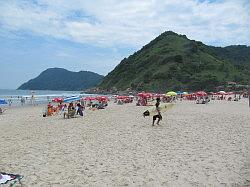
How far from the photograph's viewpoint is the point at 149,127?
18125mm

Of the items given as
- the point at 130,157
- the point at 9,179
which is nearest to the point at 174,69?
the point at 130,157

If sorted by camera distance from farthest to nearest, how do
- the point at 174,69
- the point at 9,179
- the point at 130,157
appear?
the point at 174,69 → the point at 130,157 → the point at 9,179

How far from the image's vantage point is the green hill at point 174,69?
126 m

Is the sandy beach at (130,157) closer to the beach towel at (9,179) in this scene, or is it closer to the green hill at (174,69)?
the beach towel at (9,179)

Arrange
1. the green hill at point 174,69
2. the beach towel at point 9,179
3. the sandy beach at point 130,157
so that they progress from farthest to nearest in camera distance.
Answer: the green hill at point 174,69 < the sandy beach at point 130,157 < the beach towel at point 9,179

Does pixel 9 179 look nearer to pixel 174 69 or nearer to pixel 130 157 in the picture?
pixel 130 157

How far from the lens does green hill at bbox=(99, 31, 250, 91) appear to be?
414 ft

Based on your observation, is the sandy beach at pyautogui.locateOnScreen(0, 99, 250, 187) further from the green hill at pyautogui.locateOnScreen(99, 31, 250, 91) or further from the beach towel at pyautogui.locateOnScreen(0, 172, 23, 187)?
the green hill at pyautogui.locateOnScreen(99, 31, 250, 91)

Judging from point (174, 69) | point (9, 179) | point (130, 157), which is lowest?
point (130, 157)

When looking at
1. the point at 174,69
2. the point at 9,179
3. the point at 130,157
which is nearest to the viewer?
the point at 9,179

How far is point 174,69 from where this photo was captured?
5340 inches

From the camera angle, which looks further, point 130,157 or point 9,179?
point 130,157

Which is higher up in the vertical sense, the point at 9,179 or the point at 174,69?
the point at 174,69

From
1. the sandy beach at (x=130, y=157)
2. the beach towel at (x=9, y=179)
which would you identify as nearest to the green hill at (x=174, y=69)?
the sandy beach at (x=130, y=157)
